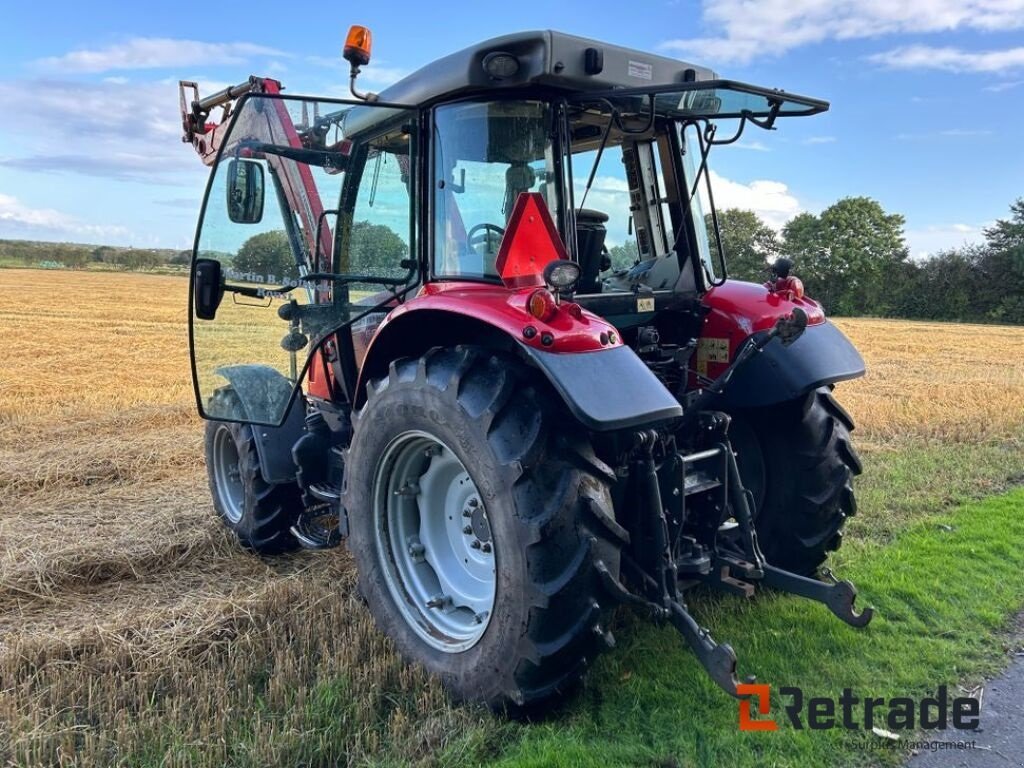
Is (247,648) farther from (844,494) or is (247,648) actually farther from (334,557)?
(844,494)

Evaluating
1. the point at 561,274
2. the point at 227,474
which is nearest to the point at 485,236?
the point at 561,274

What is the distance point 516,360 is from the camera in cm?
293

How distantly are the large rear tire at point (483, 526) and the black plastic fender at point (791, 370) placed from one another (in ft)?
3.89

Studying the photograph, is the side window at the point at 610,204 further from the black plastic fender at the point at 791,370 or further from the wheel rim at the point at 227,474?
the wheel rim at the point at 227,474

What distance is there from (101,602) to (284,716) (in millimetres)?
1761

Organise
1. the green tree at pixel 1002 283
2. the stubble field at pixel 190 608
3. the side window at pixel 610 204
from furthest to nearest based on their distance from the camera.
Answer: the green tree at pixel 1002 283
the side window at pixel 610 204
the stubble field at pixel 190 608

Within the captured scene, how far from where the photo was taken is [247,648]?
3.38 metres

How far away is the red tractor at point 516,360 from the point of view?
2.69 m

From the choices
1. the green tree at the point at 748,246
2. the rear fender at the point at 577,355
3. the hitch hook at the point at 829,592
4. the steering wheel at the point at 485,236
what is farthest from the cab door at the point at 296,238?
the green tree at the point at 748,246

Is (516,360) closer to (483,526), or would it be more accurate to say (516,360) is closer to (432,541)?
(483,526)

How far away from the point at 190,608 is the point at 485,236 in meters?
2.27

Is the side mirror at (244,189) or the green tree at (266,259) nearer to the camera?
the side mirror at (244,189)

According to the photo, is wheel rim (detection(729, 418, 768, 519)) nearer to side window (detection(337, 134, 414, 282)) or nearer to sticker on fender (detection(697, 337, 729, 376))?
sticker on fender (detection(697, 337, 729, 376))

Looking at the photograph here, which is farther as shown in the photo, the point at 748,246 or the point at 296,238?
the point at 748,246
